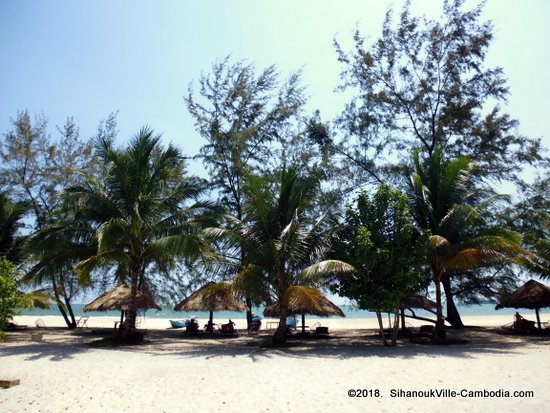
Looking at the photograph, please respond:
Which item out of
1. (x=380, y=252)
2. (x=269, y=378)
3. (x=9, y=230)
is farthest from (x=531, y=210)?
(x=9, y=230)

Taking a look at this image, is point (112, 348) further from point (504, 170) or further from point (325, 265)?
point (504, 170)

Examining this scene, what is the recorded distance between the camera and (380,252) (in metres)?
12.7

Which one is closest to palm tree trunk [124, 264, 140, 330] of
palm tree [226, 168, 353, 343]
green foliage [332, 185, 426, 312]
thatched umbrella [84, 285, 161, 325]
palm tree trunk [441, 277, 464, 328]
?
thatched umbrella [84, 285, 161, 325]

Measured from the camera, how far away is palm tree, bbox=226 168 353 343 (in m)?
13.3

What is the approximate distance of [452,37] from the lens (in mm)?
19750

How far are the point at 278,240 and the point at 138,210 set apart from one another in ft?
15.2

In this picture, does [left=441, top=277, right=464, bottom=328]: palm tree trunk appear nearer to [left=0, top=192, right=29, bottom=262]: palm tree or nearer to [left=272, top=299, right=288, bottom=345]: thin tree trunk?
[left=272, top=299, right=288, bottom=345]: thin tree trunk

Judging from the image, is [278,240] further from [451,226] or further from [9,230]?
[9,230]

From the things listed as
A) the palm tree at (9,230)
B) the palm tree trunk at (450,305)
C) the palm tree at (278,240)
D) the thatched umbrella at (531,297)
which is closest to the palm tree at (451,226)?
the thatched umbrella at (531,297)

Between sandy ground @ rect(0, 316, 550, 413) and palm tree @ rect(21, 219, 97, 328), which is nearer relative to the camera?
sandy ground @ rect(0, 316, 550, 413)

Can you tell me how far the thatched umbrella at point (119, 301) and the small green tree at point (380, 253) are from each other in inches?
342

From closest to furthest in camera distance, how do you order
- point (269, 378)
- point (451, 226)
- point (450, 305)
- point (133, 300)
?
point (269, 378), point (133, 300), point (451, 226), point (450, 305)

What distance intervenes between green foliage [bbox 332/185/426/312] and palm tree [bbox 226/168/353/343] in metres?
1.11

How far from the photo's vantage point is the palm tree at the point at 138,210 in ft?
43.8
